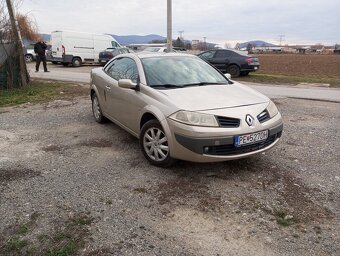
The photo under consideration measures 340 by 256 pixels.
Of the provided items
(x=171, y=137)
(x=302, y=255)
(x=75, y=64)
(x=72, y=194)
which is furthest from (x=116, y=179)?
(x=75, y=64)

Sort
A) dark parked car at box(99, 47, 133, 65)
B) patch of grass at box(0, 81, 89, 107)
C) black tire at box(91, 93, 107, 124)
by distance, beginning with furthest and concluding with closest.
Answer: dark parked car at box(99, 47, 133, 65), patch of grass at box(0, 81, 89, 107), black tire at box(91, 93, 107, 124)

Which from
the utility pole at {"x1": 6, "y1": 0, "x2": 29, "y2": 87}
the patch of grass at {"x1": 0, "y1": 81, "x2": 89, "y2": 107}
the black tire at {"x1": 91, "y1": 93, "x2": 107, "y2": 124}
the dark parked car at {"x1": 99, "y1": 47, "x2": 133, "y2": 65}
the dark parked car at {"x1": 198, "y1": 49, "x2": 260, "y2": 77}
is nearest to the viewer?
the black tire at {"x1": 91, "y1": 93, "x2": 107, "y2": 124}

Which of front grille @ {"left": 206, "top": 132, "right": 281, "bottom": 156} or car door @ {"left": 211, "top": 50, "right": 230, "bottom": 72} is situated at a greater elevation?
car door @ {"left": 211, "top": 50, "right": 230, "bottom": 72}

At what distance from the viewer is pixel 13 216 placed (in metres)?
3.41

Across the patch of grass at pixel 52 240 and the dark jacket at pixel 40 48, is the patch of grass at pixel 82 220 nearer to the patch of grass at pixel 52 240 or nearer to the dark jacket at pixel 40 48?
the patch of grass at pixel 52 240

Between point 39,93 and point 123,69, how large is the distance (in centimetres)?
629

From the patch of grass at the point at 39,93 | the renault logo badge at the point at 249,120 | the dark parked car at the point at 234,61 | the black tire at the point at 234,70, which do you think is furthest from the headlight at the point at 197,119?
the black tire at the point at 234,70

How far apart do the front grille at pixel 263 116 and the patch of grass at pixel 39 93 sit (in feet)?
23.8

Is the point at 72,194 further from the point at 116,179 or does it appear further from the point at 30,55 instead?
the point at 30,55

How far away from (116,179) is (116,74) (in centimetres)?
236

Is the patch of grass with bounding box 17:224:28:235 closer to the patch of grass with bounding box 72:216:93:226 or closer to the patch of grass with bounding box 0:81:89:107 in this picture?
the patch of grass with bounding box 72:216:93:226

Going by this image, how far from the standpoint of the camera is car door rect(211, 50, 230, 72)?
17125 mm

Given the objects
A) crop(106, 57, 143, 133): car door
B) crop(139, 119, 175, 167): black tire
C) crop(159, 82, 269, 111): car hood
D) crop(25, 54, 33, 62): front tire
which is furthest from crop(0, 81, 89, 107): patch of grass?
crop(25, 54, 33, 62): front tire

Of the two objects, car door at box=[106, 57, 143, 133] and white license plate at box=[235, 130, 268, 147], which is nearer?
white license plate at box=[235, 130, 268, 147]
